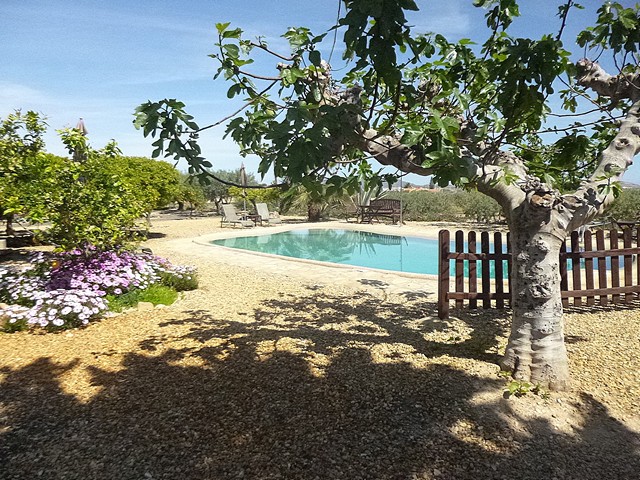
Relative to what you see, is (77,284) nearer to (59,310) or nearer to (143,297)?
(59,310)

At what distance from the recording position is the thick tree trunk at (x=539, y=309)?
3518 millimetres

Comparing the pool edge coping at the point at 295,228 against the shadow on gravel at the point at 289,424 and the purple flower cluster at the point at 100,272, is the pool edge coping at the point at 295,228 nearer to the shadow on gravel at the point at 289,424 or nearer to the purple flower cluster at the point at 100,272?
the purple flower cluster at the point at 100,272

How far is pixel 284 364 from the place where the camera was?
13.8 feet

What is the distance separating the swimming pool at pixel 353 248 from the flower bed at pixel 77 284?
7.31 m

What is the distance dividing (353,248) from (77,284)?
1281 centimetres

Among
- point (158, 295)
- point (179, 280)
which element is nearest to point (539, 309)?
point (158, 295)

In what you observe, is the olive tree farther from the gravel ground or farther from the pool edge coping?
the pool edge coping

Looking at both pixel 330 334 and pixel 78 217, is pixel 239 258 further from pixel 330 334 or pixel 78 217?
pixel 330 334

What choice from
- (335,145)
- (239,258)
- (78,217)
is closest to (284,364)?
(335,145)

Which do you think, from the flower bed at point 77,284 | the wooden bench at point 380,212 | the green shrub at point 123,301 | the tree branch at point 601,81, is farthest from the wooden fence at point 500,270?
the wooden bench at point 380,212

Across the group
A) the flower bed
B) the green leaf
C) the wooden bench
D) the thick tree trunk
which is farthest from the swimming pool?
the green leaf

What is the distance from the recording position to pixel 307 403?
11.2 ft

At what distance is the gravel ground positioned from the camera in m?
2.63

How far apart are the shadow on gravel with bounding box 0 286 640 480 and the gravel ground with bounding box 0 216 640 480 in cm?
1
